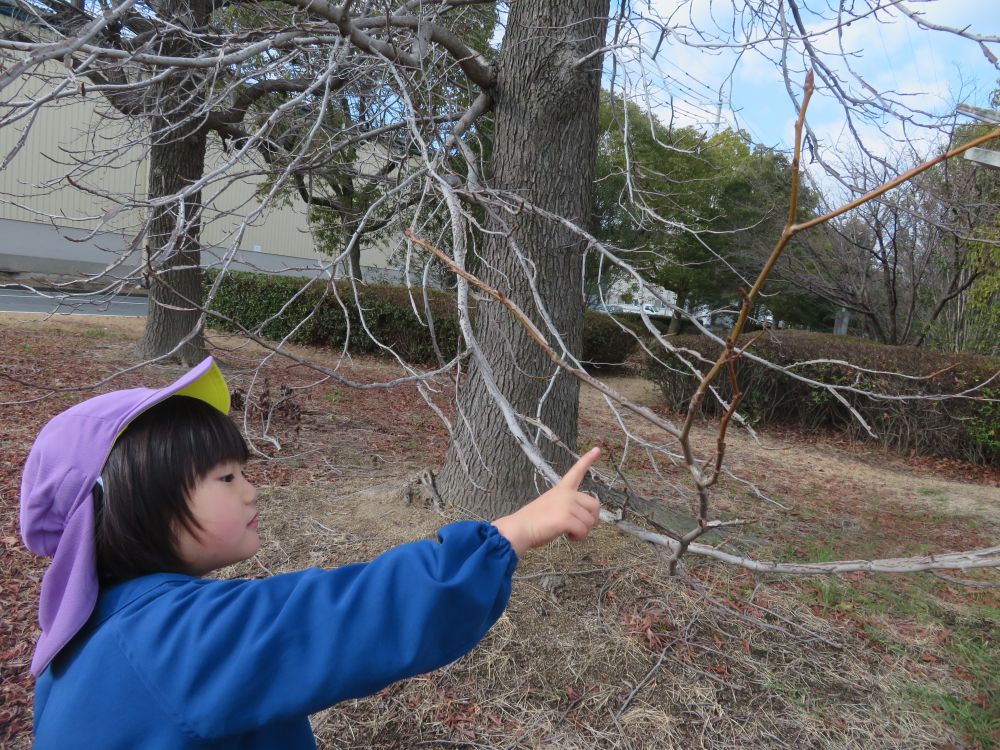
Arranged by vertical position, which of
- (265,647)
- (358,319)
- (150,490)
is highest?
(150,490)

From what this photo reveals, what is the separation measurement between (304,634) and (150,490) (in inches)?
16.0

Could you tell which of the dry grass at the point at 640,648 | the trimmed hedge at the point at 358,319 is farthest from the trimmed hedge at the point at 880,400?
the dry grass at the point at 640,648

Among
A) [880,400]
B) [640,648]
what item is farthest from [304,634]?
[880,400]

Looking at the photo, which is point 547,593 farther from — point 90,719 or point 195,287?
point 195,287

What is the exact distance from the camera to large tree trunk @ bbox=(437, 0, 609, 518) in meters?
3.48

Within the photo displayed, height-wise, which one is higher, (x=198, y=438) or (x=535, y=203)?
(x=535, y=203)

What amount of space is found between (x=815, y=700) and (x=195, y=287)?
25.7 feet

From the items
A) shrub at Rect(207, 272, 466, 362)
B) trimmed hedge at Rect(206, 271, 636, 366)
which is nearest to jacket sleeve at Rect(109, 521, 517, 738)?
trimmed hedge at Rect(206, 271, 636, 366)

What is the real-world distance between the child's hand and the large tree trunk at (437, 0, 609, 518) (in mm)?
2193

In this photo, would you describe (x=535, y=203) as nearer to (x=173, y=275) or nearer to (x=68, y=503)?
(x=68, y=503)

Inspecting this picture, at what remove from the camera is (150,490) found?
1.17 metres

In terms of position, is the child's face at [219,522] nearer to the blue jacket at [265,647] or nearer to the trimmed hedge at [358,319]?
the blue jacket at [265,647]

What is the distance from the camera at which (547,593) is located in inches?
121

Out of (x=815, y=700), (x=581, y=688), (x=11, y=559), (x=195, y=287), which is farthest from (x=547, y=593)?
(x=195, y=287)
